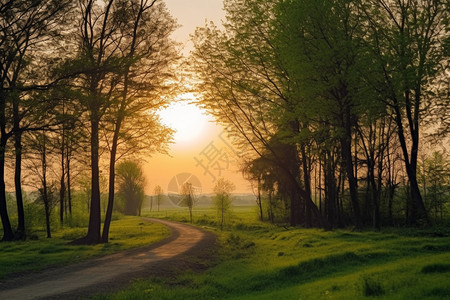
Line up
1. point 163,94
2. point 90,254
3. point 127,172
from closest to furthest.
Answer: point 90,254
point 163,94
point 127,172

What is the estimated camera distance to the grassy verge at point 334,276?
9.89m

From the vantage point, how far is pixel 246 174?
4775 centimetres

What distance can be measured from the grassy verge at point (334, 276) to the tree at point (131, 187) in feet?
290

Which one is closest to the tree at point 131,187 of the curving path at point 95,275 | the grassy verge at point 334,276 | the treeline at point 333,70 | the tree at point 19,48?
the tree at point 19,48

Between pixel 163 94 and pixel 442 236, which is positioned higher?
pixel 163 94

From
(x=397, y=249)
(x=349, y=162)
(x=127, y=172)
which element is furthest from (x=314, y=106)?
(x=127, y=172)

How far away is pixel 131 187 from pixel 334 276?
102 metres

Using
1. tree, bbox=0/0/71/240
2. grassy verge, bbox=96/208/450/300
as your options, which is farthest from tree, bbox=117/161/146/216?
grassy verge, bbox=96/208/450/300

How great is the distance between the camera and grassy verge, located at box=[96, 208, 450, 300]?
9.89 metres

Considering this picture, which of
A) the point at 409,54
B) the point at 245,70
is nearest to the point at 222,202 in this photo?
the point at 245,70

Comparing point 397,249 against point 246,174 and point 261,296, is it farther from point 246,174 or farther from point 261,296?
point 246,174

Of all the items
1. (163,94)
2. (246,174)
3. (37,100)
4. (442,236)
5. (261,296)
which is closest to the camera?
(261,296)

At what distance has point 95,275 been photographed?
15.3 m

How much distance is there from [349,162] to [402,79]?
656 cm
